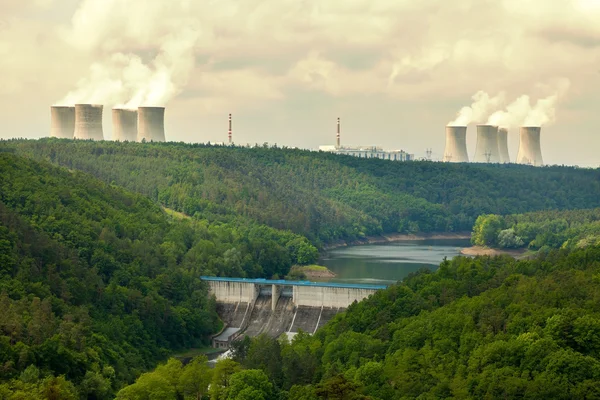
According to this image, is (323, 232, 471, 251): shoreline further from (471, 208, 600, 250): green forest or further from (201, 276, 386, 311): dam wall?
(201, 276, 386, 311): dam wall

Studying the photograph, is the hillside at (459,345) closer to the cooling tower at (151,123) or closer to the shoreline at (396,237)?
the shoreline at (396,237)

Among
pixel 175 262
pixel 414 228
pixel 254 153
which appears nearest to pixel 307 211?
pixel 414 228

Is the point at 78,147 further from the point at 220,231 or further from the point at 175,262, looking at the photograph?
the point at 175,262

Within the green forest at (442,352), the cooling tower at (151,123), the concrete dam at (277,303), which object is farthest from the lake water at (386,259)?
the green forest at (442,352)

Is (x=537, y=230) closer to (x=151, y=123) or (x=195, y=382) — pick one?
(x=151, y=123)

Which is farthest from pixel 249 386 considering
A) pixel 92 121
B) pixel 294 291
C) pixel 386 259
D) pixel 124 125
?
pixel 124 125

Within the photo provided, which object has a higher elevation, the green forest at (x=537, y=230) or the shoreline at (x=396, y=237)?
the green forest at (x=537, y=230)
